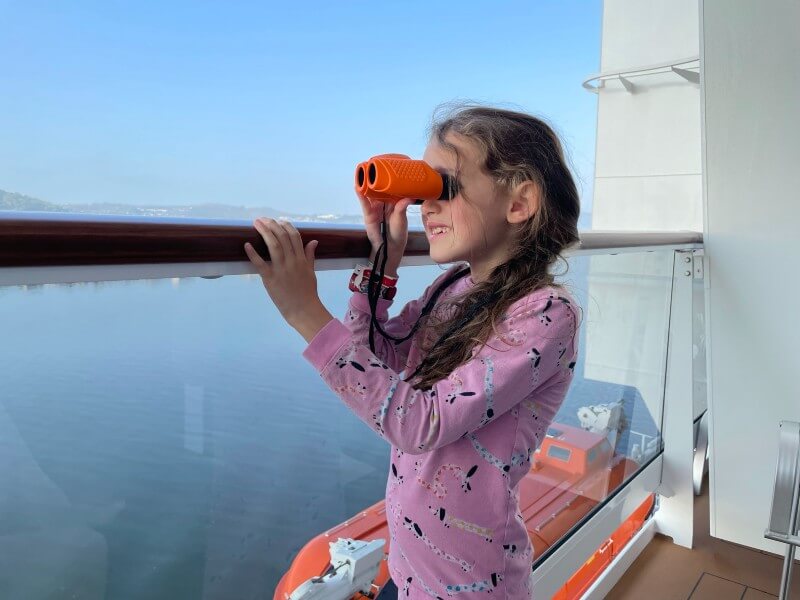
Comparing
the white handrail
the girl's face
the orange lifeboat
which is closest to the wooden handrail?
the girl's face

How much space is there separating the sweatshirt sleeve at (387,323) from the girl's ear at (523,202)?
0.21 m

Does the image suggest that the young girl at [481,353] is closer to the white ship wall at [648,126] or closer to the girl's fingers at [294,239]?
the girl's fingers at [294,239]

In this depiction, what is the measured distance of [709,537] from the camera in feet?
7.55

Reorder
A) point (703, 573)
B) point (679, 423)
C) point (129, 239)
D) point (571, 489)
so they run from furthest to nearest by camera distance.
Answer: point (679, 423) → point (703, 573) → point (571, 489) → point (129, 239)

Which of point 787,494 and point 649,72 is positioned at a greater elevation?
point 649,72

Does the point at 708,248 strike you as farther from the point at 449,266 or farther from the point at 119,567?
the point at 119,567

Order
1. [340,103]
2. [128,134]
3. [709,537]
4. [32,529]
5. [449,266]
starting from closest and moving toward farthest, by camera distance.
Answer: [32,529] < [449,266] < [709,537] < [128,134] < [340,103]

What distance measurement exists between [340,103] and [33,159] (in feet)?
16.1

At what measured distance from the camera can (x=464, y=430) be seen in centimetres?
64

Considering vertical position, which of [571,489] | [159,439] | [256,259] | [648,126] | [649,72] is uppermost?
[649,72]

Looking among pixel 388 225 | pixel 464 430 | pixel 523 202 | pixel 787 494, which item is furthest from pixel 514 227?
pixel 787 494

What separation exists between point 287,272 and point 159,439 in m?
0.27

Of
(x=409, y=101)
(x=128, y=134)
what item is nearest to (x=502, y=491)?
(x=128, y=134)

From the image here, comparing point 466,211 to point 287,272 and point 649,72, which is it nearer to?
point 287,272
